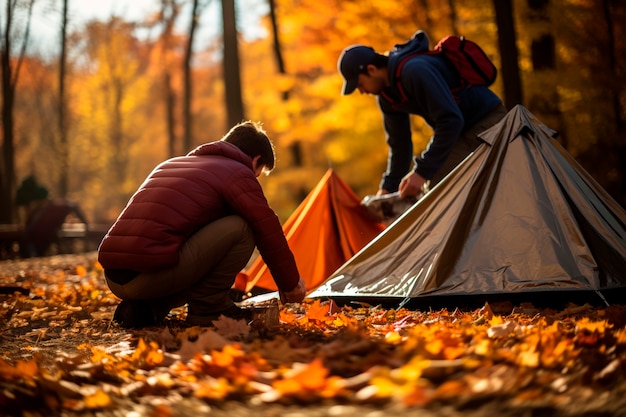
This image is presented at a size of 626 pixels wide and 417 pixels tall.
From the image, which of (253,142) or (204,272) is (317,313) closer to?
(204,272)

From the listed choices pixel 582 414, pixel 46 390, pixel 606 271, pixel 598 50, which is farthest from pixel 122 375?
pixel 598 50

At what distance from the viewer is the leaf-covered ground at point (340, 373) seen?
6.69 ft

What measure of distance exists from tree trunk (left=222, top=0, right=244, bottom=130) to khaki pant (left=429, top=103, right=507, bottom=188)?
762cm

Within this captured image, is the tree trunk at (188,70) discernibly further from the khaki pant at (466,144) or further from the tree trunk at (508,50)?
the khaki pant at (466,144)

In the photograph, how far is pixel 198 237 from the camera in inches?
145

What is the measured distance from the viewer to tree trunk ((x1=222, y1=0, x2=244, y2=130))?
12438mm

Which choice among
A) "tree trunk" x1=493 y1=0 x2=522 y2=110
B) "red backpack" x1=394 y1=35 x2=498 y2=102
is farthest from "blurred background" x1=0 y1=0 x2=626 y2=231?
"red backpack" x1=394 y1=35 x2=498 y2=102

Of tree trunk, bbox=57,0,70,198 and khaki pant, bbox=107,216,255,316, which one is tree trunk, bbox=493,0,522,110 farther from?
tree trunk, bbox=57,0,70,198

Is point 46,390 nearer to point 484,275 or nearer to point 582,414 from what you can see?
point 582,414

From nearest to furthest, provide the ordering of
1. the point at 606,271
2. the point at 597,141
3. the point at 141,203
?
1. the point at 141,203
2. the point at 606,271
3. the point at 597,141

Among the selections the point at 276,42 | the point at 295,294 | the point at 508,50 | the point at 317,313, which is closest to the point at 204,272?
the point at 295,294

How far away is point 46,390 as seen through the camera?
2.49 m

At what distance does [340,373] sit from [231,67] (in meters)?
11.0

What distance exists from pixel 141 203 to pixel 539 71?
8453mm
